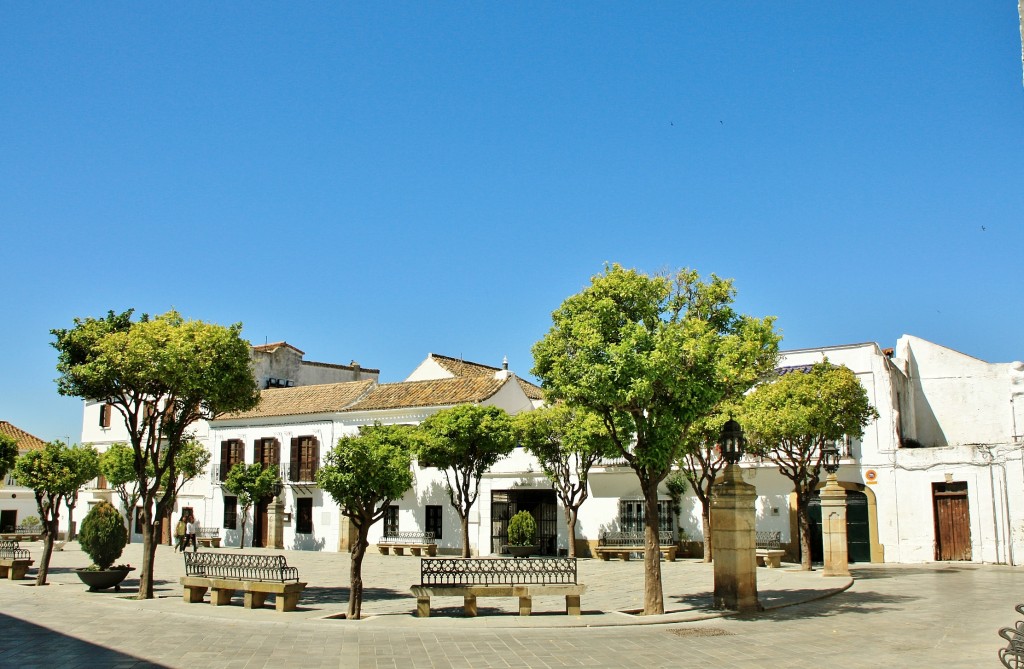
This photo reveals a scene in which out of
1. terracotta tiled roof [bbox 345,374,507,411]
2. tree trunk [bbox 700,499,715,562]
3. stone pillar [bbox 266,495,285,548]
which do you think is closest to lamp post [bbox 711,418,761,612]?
tree trunk [bbox 700,499,715,562]

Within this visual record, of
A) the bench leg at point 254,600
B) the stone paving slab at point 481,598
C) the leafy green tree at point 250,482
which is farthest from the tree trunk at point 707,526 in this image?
the leafy green tree at point 250,482

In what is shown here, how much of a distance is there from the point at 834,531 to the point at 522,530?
482 inches

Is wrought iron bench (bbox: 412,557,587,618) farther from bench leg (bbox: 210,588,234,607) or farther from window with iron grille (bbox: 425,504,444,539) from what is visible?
window with iron grille (bbox: 425,504,444,539)

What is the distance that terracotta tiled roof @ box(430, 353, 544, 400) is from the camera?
133 feet

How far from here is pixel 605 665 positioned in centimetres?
1058

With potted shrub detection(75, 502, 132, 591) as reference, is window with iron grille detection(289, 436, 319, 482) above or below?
above

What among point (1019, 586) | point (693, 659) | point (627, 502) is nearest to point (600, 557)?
point (627, 502)

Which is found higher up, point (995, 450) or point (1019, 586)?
point (995, 450)

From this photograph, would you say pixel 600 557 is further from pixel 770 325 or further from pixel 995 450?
pixel 770 325

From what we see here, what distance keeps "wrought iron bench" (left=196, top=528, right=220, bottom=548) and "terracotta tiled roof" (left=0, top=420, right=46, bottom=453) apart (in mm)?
14767

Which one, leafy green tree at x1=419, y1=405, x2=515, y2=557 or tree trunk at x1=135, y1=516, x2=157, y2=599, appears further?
leafy green tree at x1=419, y1=405, x2=515, y2=557

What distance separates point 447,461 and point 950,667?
69.9 ft

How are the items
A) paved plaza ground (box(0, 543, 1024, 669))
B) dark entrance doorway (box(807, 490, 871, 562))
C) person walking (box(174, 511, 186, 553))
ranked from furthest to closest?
person walking (box(174, 511, 186, 553)) → dark entrance doorway (box(807, 490, 871, 562)) → paved plaza ground (box(0, 543, 1024, 669))

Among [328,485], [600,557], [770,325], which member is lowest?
[600,557]
